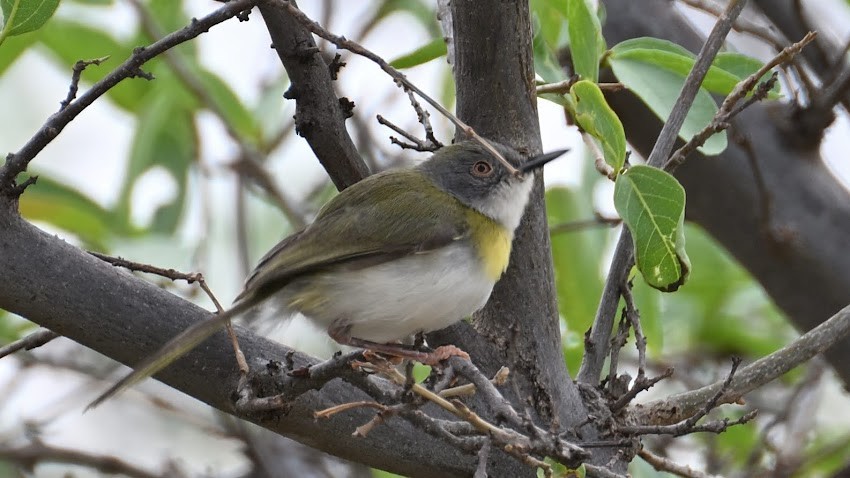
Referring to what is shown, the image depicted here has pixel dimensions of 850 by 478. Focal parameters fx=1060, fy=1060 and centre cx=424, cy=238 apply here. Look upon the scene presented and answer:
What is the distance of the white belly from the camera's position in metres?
2.60

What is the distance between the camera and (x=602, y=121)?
2.37m

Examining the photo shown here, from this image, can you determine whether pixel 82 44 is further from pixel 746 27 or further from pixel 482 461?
pixel 482 461

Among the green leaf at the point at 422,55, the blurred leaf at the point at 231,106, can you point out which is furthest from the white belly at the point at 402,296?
the blurred leaf at the point at 231,106

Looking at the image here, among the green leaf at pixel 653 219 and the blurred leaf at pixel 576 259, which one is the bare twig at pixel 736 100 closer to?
the green leaf at pixel 653 219

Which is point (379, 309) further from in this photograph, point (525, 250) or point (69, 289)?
point (69, 289)

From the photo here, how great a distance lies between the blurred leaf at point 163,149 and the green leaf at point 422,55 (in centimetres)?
146

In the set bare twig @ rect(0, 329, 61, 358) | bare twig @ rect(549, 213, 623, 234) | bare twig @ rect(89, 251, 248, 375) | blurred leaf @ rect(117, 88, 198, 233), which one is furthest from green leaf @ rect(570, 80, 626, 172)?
blurred leaf @ rect(117, 88, 198, 233)

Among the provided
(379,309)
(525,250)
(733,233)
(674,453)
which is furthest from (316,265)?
(674,453)

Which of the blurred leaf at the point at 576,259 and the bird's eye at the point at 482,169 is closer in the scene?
the bird's eye at the point at 482,169

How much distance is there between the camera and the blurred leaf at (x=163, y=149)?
3941mm

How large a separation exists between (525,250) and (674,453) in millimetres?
2611

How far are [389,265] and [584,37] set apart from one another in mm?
753

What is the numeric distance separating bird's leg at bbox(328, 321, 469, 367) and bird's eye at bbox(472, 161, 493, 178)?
29.1 inches

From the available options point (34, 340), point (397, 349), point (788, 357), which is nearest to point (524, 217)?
point (397, 349)
